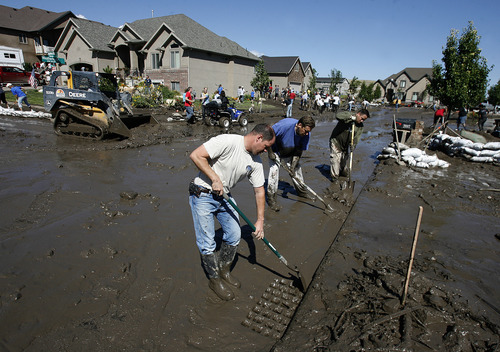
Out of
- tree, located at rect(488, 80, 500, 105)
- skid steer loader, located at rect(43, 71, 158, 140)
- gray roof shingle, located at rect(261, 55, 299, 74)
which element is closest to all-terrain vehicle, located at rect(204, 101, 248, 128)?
skid steer loader, located at rect(43, 71, 158, 140)

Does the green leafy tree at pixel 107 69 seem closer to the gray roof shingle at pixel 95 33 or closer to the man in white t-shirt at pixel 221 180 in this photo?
the gray roof shingle at pixel 95 33

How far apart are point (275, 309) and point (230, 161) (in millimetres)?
1672

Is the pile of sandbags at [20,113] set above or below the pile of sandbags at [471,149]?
below

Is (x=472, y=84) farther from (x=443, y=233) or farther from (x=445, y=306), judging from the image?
(x=445, y=306)

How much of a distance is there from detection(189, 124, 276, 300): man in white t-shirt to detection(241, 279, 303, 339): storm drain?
0.36 metres

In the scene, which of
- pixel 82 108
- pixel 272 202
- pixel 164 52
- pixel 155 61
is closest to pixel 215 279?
pixel 272 202

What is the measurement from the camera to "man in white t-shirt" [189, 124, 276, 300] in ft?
9.51

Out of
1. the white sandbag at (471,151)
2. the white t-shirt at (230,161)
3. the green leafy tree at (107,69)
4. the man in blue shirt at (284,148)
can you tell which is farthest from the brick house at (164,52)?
the white t-shirt at (230,161)

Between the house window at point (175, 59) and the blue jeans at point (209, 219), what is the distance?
25.0 meters

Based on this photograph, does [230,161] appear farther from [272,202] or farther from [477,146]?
[477,146]

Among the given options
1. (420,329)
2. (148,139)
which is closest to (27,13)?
(148,139)

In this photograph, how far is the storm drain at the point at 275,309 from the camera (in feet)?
9.57

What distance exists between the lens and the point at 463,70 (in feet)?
52.2

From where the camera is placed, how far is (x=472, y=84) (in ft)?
53.7
